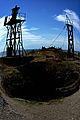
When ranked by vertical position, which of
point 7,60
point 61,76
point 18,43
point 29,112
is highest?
point 18,43

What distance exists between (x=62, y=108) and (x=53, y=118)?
1.87 meters

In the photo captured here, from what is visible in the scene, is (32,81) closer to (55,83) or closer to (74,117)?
(55,83)

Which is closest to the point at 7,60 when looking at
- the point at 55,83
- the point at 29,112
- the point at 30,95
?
the point at 30,95

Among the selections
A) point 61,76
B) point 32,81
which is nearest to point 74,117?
point 61,76

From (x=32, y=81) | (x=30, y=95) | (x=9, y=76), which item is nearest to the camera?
(x=9, y=76)

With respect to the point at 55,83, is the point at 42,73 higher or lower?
higher

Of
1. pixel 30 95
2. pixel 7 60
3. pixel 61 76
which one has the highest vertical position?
pixel 7 60

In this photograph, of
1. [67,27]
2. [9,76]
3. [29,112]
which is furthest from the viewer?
[67,27]

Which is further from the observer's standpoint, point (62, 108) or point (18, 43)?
point (18, 43)

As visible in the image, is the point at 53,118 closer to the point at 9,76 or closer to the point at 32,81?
the point at 9,76

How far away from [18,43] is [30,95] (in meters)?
13.4

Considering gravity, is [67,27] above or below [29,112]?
above

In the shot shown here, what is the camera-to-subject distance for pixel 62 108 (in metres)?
11.9

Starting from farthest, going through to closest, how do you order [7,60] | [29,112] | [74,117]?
[7,60]
[29,112]
[74,117]
